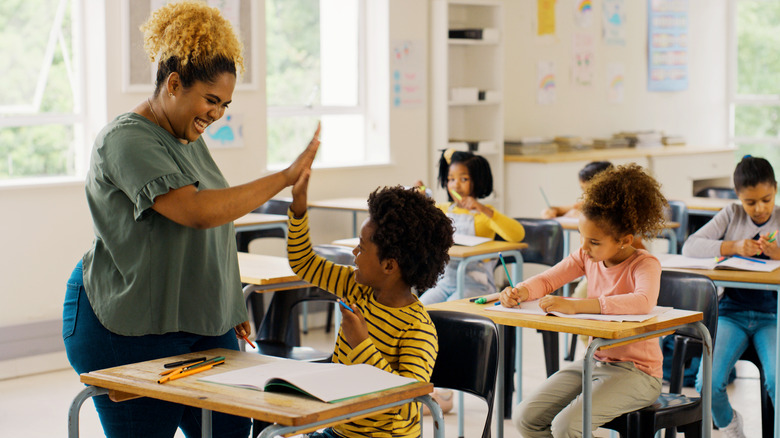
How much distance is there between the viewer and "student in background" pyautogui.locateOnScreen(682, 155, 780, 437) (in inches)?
129

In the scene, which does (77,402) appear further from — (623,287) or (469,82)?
(469,82)

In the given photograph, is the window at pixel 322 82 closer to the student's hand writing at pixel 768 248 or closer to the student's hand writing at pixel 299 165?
the student's hand writing at pixel 768 248

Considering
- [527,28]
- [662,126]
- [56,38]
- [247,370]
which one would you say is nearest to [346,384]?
[247,370]

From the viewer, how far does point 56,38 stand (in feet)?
16.1

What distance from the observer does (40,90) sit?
4.87 metres

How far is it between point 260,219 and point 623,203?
2.49 metres

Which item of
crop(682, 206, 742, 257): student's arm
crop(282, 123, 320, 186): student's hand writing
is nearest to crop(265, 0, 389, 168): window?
crop(682, 206, 742, 257): student's arm

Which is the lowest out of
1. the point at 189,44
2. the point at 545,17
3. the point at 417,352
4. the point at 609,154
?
Answer: the point at 417,352

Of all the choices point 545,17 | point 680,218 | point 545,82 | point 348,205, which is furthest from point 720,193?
point 348,205

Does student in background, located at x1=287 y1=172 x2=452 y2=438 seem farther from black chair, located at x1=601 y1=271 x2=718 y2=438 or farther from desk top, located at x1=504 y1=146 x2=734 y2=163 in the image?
desk top, located at x1=504 y1=146 x2=734 y2=163

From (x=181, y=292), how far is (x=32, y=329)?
10.3ft

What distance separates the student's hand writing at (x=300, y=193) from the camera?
1858mm

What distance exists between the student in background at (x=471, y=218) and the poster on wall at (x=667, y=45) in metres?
4.25

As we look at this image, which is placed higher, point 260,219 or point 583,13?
point 583,13
